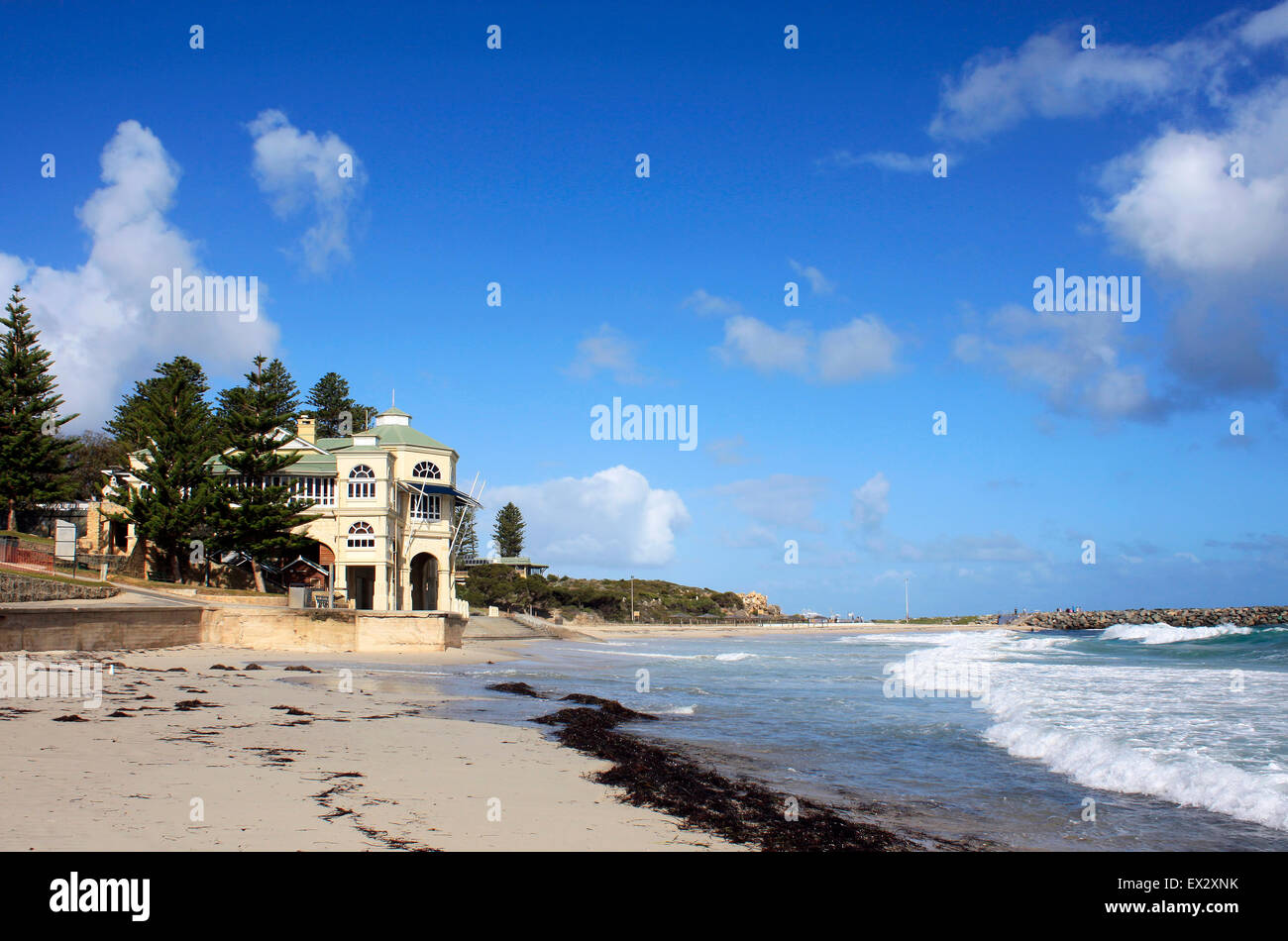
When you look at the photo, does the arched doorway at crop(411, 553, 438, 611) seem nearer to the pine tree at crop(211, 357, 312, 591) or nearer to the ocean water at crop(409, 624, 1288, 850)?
the pine tree at crop(211, 357, 312, 591)

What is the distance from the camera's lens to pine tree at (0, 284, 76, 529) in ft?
116

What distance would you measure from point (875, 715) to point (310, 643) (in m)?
19.2

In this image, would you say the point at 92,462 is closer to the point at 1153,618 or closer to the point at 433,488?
the point at 433,488

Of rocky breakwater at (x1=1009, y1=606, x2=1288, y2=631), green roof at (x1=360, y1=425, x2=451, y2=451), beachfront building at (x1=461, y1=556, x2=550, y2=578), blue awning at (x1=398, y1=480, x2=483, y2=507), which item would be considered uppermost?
green roof at (x1=360, y1=425, x2=451, y2=451)

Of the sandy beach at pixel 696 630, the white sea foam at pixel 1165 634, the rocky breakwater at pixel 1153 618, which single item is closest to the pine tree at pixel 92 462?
the sandy beach at pixel 696 630

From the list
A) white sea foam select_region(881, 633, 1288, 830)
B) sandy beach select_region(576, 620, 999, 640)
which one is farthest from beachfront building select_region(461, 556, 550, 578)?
white sea foam select_region(881, 633, 1288, 830)

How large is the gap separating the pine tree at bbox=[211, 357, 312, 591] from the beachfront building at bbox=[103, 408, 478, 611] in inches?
33.5

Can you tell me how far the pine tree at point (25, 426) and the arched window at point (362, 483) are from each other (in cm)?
1148

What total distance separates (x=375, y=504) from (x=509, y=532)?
64.3 m

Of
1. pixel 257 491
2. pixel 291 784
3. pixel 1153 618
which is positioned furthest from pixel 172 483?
pixel 1153 618

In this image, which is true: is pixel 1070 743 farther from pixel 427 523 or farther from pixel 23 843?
pixel 427 523

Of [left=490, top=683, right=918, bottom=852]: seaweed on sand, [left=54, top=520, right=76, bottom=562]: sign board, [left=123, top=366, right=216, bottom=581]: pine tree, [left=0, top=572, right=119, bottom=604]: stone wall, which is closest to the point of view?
[left=490, top=683, right=918, bottom=852]: seaweed on sand

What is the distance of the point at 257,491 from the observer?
34.8 metres
